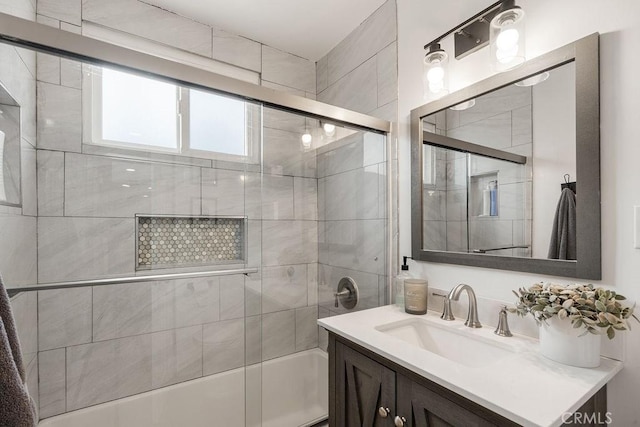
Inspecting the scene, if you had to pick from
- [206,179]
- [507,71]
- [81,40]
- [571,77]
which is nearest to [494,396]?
[571,77]

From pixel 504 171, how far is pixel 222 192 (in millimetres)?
1280

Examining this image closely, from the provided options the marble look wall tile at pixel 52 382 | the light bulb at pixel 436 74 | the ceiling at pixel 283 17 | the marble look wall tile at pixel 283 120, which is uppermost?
the ceiling at pixel 283 17

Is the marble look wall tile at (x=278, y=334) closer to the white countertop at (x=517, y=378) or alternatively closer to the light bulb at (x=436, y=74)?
the white countertop at (x=517, y=378)

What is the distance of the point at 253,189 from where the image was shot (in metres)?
1.51

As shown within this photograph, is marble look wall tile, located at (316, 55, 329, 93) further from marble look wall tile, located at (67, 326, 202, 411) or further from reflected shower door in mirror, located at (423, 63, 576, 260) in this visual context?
marble look wall tile, located at (67, 326, 202, 411)

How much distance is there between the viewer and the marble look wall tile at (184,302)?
149 centimetres

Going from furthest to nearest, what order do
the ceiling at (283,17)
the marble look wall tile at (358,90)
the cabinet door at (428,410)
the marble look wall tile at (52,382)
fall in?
the marble look wall tile at (358,90) → the ceiling at (283,17) → the marble look wall tile at (52,382) → the cabinet door at (428,410)

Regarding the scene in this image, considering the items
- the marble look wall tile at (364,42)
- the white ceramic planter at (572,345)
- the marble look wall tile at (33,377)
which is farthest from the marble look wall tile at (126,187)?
the white ceramic planter at (572,345)

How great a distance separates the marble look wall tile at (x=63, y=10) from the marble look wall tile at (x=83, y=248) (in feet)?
3.65

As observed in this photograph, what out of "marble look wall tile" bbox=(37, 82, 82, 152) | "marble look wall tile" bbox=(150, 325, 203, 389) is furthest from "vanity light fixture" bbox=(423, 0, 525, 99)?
"marble look wall tile" bbox=(150, 325, 203, 389)

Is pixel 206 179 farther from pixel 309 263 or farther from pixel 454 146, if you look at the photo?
pixel 454 146

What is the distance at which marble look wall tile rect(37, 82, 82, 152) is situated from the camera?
1.17 meters

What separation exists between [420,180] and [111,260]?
149 centimetres

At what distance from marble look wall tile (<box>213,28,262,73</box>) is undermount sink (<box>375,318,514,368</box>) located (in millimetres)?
1928
